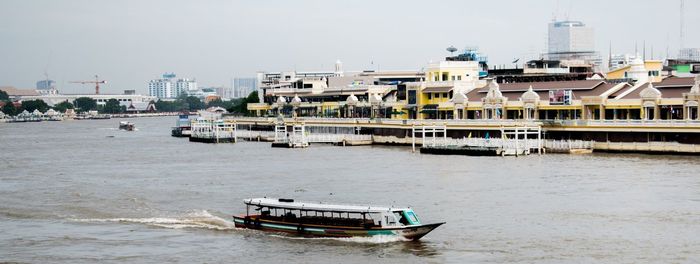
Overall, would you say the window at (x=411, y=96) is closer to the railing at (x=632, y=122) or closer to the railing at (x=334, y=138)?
the railing at (x=334, y=138)

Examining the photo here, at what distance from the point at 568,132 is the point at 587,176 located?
24.6 metres

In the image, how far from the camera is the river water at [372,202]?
40500 millimetres

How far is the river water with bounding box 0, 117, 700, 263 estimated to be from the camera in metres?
40.5

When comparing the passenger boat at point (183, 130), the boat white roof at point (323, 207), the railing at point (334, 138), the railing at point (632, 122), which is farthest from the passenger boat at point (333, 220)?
the passenger boat at point (183, 130)

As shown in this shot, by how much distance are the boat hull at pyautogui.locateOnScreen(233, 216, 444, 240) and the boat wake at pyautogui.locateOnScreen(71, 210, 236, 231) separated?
1605mm

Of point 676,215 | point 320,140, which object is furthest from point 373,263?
point 320,140

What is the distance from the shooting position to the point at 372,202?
5353 cm

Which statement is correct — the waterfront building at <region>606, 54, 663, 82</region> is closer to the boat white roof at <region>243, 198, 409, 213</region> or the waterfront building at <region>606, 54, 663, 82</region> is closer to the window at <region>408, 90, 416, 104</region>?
the window at <region>408, 90, 416, 104</region>

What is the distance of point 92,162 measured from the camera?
88.8 m

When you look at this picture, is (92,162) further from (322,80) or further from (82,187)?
(322,80)

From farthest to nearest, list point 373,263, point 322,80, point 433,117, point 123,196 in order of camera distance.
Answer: point 322,80
point 433,117
point 123,196
point 373,263

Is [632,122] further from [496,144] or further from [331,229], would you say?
[331,229]

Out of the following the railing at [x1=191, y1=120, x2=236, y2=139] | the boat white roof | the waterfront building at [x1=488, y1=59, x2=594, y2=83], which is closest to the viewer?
the boat white roof

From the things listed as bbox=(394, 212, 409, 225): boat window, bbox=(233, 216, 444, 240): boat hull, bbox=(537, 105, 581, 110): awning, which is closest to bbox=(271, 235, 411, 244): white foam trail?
bbox=(233, 216, 444, 240): boat hull
